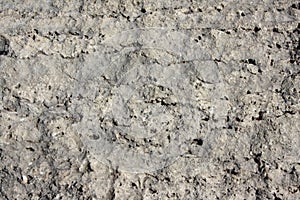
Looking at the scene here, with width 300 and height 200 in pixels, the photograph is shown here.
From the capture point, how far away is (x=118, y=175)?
4.68 ft

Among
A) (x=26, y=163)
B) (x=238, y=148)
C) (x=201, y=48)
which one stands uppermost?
(x=201, y=48)

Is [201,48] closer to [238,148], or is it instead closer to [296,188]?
[238,148]

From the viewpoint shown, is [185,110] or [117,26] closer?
[185,110]

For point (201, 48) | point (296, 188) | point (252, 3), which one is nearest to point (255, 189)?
point (296, 188)

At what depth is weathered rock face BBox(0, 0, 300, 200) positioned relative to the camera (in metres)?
1.42

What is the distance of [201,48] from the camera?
1.53 meters

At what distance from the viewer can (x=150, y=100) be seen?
1.49m

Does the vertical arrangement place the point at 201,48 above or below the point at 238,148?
above

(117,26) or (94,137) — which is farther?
(117,26)

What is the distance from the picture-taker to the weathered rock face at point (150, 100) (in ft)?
4.65

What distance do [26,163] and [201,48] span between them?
0.54 m

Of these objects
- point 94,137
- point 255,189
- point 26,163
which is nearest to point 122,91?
point 94,137

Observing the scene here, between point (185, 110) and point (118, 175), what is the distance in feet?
0.77

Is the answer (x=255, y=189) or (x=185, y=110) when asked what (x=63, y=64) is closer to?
(x=185, y=110)
